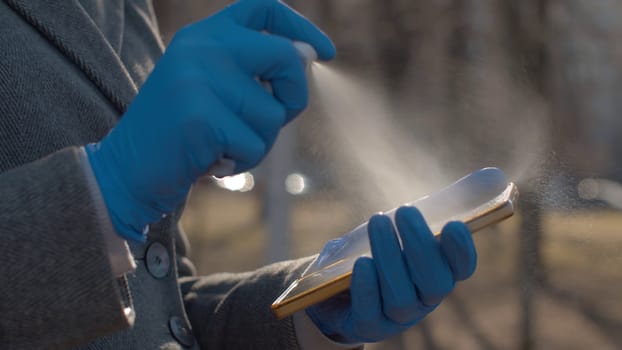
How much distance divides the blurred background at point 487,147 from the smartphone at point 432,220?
565 millimetres

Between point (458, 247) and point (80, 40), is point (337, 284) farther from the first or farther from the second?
point (80, 40)

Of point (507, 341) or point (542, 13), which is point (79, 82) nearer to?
point (542, 13)

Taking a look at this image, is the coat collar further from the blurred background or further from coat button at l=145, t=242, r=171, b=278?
the blurred background

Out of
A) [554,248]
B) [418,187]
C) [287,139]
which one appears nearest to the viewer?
[418,187]

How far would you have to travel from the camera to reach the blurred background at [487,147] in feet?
6.18

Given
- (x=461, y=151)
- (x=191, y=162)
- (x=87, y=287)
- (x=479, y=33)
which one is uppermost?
(x=191, y=162)

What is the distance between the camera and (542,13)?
2.09 metres

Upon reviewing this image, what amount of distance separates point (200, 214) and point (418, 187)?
112 inches

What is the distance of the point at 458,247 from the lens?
80 cm

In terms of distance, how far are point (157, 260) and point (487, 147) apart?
1331mm

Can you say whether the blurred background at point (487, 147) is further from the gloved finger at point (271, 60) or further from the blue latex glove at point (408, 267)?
the gloved finger at point (271, 60)

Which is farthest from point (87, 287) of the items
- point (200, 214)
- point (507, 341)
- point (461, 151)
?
point (200, 214)

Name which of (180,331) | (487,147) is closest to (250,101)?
(180,331)

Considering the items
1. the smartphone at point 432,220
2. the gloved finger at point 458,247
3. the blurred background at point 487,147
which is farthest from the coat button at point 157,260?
the blurred background at point 487,147
